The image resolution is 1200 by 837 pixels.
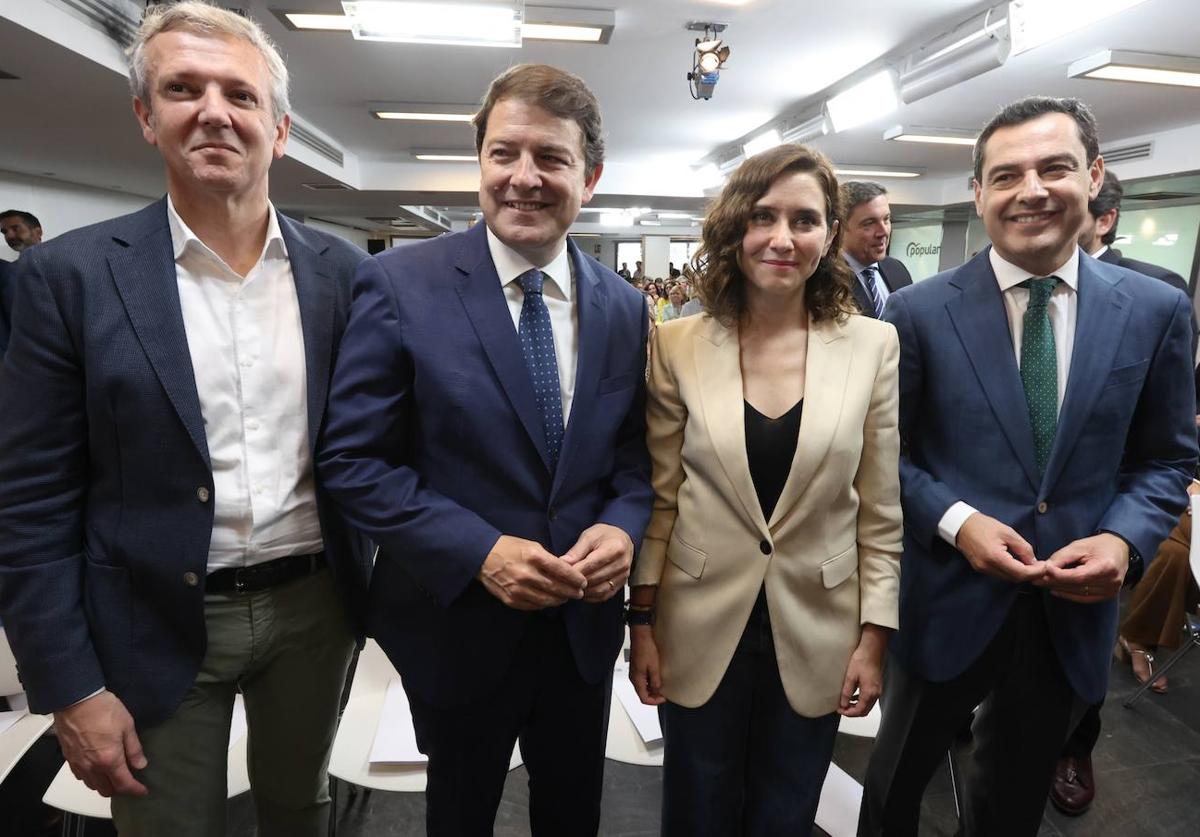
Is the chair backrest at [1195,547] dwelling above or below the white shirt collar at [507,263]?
below

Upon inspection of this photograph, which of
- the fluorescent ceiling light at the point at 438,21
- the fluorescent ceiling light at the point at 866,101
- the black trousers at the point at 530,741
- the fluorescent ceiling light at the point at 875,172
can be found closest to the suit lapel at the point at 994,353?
the black trousers at the point at 530,741

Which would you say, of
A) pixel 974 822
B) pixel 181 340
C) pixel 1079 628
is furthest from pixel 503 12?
pixel 974 822

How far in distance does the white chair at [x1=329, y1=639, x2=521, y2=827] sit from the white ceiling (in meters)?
3.66

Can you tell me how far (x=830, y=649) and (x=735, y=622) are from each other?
0.23 meters

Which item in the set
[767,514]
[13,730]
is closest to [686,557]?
[767,514]

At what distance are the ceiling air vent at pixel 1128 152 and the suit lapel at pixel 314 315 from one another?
954cm

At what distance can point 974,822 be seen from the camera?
170 centimetres

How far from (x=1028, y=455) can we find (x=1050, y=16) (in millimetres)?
3458

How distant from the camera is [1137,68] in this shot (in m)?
4.74

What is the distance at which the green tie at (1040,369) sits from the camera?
1.46m

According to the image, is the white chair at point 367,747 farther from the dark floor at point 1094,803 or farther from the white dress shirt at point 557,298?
the white dress shirt at point 557,298

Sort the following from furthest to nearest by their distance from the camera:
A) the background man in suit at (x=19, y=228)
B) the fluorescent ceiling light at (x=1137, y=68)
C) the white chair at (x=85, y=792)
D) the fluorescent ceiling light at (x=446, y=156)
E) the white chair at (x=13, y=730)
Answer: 1. the fluorescent ceiling light at (x=446, y=156)
2. the background man in suit at (x=19, y=228)
3. the fluorescent ceiling light at (x=1137, y=68)
4. the white chair at (x=13, y=730)
5. the white chair at (x=85, y=792)

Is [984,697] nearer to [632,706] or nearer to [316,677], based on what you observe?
[632,706]

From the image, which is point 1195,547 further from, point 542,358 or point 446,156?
point 446,156
